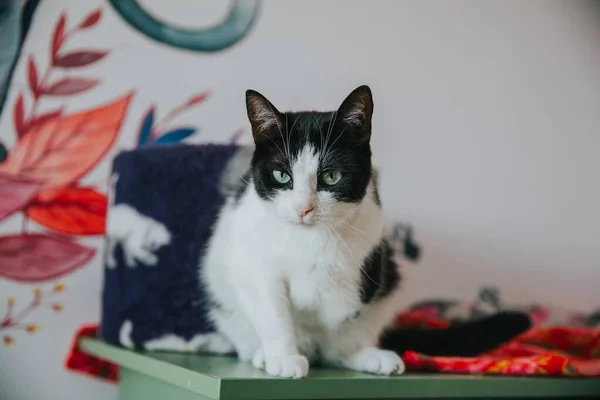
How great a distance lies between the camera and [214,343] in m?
1.14

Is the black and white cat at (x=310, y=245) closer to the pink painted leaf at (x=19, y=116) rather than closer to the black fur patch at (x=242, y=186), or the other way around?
the black fur patch at (x=242, y=186)

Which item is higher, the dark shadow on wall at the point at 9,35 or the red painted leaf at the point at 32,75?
the dark shadow on wall at the point at 9,35

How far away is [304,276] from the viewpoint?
3.14 feet

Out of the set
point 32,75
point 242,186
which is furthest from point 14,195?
point 242,186

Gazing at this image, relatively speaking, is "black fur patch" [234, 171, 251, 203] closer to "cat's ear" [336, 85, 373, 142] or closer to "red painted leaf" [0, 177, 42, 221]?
"cat's ear" [336, 85, 373, 142]

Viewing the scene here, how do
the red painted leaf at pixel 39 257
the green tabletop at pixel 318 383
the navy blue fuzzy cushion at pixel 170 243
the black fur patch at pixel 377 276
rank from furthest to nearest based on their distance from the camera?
the red painted leaf at pixel 39 257 < the navy blue fuzzy cushion at pixel 170 243 < the black fur patch at pixel 377 276 < the green tabletop at pixel 318 383

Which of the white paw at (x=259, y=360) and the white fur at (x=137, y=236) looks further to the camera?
the white fur at (x=137, y=236)

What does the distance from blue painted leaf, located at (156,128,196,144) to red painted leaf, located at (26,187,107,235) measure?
19cm

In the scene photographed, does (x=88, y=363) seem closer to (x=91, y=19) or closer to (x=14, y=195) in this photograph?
(x=14, y=195)

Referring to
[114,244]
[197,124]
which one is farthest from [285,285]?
[197,124]

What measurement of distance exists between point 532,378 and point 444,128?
826 mm

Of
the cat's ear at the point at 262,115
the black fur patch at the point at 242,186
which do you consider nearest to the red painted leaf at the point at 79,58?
the black fur patch at the point at 242,186

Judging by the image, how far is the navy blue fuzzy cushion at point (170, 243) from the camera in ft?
3.76

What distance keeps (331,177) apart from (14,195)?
2.51 ft
